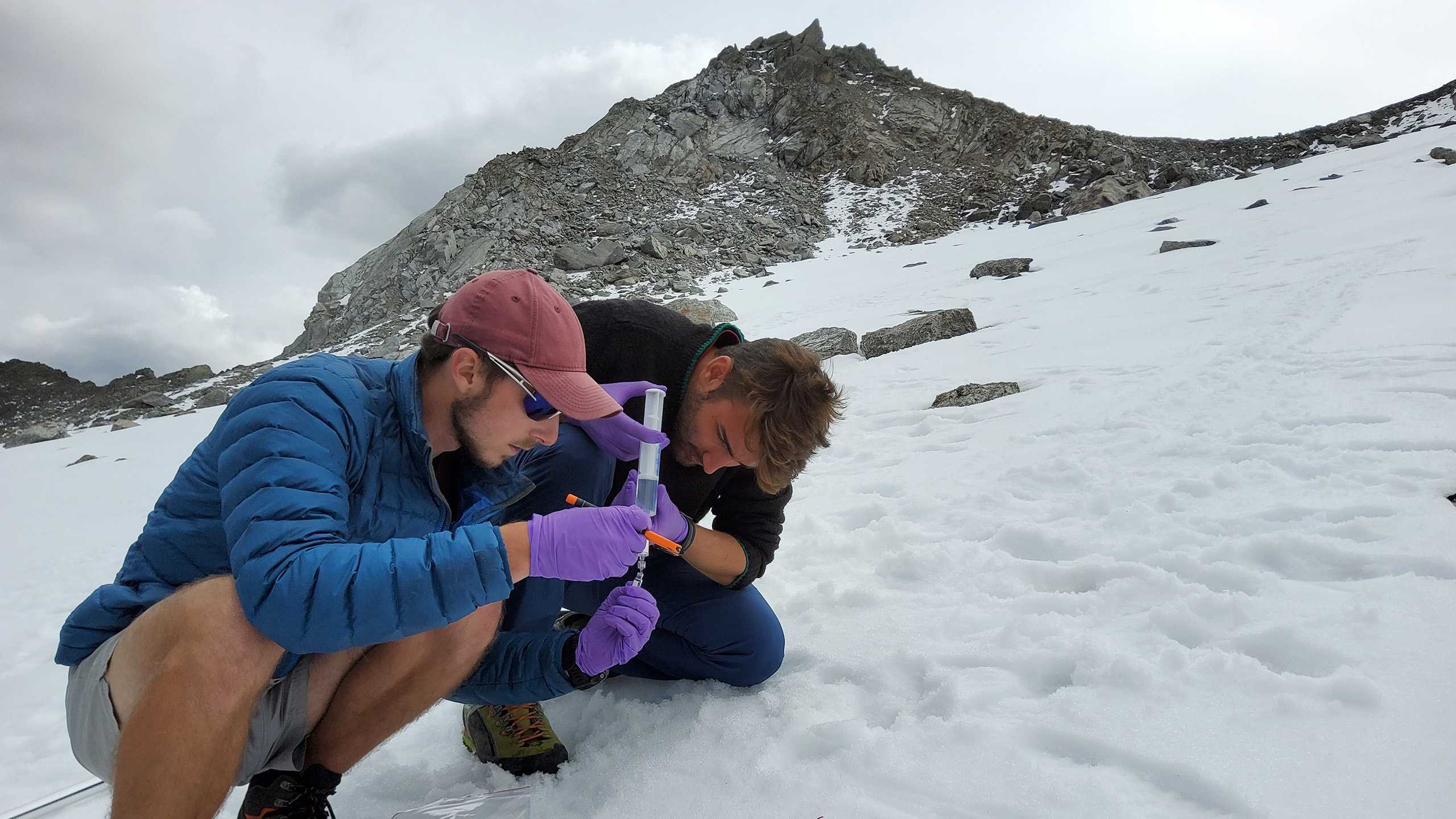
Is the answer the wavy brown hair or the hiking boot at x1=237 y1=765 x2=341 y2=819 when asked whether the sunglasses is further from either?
the hiking boot at x1=237 y1=765 x2=341 y2=819

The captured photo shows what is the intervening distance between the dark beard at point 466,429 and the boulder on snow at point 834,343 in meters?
6.67

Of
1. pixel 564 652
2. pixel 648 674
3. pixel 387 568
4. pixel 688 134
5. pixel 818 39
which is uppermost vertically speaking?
pixel 818 39

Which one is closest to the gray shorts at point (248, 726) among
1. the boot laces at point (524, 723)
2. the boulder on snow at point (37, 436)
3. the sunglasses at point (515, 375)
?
the boot laces at point (524, 723)

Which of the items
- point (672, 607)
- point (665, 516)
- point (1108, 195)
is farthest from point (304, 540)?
point (1108, 195)

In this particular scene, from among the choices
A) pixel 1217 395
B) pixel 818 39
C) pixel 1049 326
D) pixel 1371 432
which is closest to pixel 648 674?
pixel 1371 432

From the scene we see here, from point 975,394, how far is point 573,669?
3.85 m

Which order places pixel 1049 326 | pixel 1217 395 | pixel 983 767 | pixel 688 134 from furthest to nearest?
pixel 688 134 → pixel 1049 326 → pixel 1217 395 → pixel 983 767

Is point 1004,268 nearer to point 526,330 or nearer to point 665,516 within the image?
point 665,516

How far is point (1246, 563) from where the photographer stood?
7.24 ft

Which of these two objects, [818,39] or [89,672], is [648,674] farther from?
[818,39]

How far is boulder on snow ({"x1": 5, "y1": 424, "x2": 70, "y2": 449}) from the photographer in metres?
14.1

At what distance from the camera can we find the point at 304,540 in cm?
129

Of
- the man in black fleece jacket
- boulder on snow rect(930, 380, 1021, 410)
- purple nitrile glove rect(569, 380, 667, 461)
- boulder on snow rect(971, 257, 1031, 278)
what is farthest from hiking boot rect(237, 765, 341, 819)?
boulder on snow rect(971, 257, 1031, 278)

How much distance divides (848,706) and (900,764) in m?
0.30
